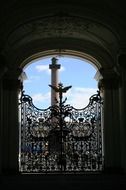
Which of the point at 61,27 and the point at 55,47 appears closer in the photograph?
the point at 61,27

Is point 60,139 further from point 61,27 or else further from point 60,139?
point 61,27

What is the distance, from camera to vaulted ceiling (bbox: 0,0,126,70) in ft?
48.4

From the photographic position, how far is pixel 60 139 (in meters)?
18.5

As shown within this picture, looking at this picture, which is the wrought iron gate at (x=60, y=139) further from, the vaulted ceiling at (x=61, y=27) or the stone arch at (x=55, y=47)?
the vaulted ceiling at (x=61, y=27)

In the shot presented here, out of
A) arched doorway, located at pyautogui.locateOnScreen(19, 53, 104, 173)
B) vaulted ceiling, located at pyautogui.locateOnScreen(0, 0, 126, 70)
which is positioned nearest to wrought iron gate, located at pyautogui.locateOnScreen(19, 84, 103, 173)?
arched doorway, located at pyautogui.locateOnScreen(19, 53, 104, 173)

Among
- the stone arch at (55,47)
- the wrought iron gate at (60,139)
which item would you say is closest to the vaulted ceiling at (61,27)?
the stone arch at (55,47)

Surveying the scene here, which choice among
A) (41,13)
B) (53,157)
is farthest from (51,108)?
(41,13)

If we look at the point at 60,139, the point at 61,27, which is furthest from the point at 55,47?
the point at 60,139

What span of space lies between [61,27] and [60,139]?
439cm

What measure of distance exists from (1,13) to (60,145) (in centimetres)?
620

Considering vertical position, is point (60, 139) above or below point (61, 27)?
below

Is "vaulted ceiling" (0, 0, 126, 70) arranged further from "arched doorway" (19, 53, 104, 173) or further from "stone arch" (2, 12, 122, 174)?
"arched doorway" (19, 53, 104, 173)

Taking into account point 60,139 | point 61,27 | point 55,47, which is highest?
point 61,27

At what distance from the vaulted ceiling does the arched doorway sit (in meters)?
2.08
